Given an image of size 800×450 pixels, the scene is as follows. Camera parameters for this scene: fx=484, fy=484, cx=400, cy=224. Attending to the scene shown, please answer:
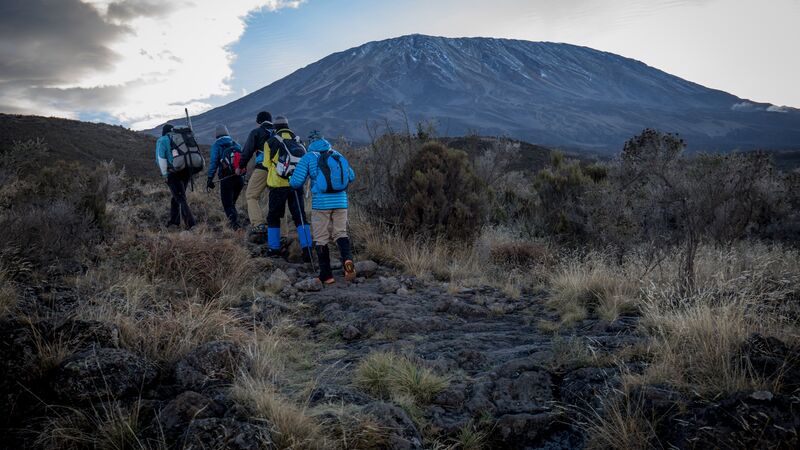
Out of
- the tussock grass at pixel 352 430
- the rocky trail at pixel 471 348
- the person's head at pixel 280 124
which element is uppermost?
the person's head at pixel 280 124

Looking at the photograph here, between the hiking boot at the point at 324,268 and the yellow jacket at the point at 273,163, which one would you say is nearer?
the hiking boot at the point at 324,268

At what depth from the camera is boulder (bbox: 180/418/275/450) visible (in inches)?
77.7

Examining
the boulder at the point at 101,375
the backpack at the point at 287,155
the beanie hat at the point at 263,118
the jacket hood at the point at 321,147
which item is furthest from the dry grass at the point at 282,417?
the beanie hat at the point at 263,118

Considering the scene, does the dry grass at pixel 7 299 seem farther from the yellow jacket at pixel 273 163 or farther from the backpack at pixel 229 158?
the backpack at pixel 229 158

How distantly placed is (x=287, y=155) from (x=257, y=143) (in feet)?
2.76

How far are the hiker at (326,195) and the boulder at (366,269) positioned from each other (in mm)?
171

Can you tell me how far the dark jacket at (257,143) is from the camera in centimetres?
705

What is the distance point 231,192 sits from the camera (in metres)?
8.03

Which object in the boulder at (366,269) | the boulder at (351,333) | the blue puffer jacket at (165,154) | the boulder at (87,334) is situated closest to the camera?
the boulder at (87,334)

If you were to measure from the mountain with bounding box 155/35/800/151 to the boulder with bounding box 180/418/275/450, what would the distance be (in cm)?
12260

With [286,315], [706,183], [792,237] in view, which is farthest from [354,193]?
[792,237]

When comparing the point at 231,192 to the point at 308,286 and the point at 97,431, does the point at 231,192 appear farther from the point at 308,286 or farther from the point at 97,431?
the point at 97,431

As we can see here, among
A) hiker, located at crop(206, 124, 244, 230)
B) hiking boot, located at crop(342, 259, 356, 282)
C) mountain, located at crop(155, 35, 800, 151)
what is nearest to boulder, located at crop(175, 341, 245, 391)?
hiking boot, located at crop(342, 259, 356, 282)

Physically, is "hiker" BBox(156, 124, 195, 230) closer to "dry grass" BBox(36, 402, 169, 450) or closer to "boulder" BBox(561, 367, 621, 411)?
"dry grass" BBox(36, 402, 169, 450)
